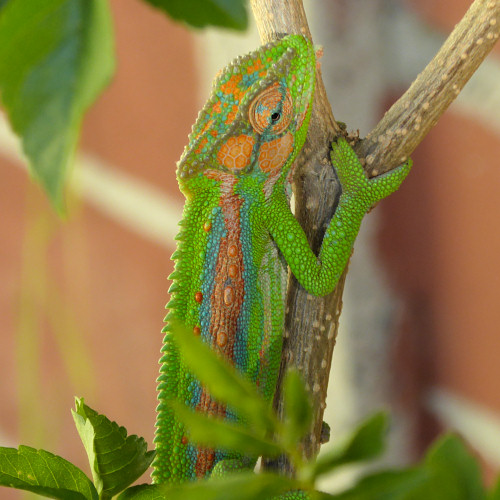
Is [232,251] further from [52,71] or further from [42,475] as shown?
[52,71]

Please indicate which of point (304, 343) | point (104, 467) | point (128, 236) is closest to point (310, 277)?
point (304, 343)

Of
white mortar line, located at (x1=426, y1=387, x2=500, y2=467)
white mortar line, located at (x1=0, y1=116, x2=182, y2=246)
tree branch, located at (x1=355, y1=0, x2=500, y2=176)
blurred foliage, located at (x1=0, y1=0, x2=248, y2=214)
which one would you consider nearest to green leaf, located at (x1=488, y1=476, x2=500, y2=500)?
blurred foliage, located at (x1=0, y1=0, x2=248, y2=214)

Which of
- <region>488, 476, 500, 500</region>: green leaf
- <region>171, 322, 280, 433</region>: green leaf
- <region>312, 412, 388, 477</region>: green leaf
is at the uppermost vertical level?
<region>171, 322, 280, 433</region>: green leaf

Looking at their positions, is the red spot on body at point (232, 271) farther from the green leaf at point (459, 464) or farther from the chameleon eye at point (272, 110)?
the green leaf at point (459, 464)

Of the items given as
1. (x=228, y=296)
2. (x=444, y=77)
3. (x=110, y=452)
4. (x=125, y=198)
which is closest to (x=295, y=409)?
(x=110, y=452)

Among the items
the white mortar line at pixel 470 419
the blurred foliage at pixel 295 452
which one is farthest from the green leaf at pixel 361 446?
the white mortar line at pixel 470 419

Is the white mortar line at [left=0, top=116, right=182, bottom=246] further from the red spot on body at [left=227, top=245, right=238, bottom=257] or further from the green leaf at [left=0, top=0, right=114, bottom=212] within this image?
the green leaf at [left=0, top=0, right=114, bottom=212]

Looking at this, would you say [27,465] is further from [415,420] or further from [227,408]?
[415,420]
